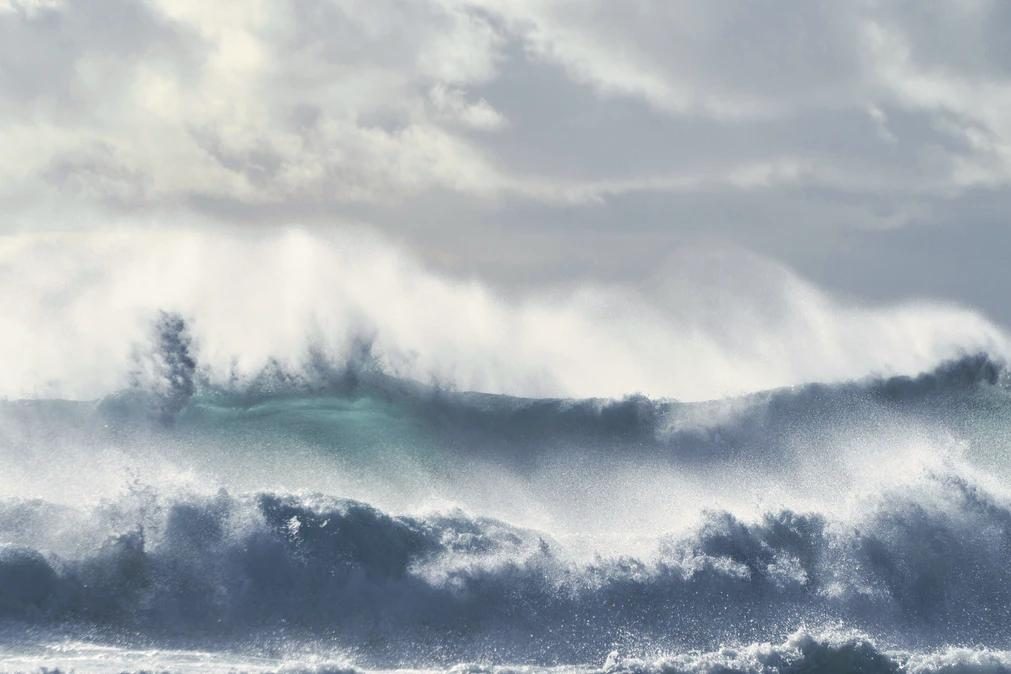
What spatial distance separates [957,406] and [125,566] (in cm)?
1290

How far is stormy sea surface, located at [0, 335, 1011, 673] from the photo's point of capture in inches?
410

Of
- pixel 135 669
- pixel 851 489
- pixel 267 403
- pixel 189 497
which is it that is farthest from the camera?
pixel 267 403

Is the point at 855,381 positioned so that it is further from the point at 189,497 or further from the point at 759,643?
the point at 189,497

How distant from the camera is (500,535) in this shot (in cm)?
1193

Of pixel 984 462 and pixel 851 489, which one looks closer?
pixel 851 489

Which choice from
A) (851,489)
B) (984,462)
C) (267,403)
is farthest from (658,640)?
(267,403)

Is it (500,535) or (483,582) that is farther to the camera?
(500,535)

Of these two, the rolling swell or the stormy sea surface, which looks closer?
the stormy sea surface

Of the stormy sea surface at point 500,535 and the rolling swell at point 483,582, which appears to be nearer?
the stormy sea surface at point 500,535

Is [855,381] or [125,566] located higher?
[855,381]

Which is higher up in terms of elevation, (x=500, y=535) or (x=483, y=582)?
(x=500, y=535)

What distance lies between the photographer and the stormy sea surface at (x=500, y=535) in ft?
34.1

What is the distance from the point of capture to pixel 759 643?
10578 millimetres

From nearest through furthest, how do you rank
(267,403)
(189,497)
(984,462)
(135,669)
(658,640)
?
(135,669) < (658,640) < (189,497) < (984,462) < (267,403)
